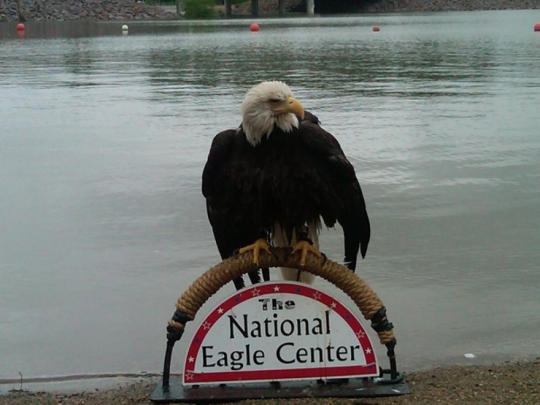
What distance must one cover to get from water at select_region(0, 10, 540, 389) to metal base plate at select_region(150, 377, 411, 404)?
0.54 meters

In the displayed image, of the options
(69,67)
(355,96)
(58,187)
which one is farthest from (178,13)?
(58,187)

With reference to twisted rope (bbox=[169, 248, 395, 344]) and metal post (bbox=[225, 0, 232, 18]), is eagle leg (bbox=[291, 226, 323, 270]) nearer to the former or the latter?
twisted rope (bbox=[169, 248, 395, 344])

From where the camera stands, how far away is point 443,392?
11.4 ft

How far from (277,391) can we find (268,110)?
113 cm

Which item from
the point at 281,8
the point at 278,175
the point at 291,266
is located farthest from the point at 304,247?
the point at 281,8

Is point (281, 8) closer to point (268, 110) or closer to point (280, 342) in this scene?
point (268, 110)

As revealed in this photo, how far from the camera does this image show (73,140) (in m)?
9.89

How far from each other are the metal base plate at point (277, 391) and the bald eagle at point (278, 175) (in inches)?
20.5

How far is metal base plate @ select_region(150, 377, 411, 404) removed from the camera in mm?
3432

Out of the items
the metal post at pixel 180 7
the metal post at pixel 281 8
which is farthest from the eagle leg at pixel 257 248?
the metal post at pixel 180 7

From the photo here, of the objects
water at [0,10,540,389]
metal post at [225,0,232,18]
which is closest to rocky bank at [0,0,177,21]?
metal post at [225,0,232,18]

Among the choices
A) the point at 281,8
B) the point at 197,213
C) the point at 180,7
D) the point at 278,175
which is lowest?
the point at 197,213

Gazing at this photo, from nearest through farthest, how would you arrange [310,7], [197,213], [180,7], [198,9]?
[197,213] < [198,9] < [310,7] < [180,7]

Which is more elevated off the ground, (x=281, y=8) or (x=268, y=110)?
(x=268, y=110)
